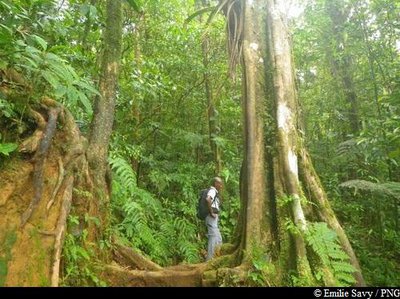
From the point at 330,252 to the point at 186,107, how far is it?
6.84 m

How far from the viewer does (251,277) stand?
3832mm

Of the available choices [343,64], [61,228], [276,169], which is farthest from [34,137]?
[343,64]

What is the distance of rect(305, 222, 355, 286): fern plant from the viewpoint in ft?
12.1

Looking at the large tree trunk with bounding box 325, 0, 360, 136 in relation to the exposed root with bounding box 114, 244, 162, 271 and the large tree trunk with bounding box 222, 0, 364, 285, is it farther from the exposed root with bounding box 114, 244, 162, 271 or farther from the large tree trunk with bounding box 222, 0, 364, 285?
the exposed root with bounding box 114, 244, 162, 271

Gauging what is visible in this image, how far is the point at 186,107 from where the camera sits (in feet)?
33.1

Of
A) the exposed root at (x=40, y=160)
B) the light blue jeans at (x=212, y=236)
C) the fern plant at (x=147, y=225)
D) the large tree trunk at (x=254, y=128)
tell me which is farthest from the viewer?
the light blue jeans at (x=212, y=236)

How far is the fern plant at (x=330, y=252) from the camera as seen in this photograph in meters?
3.67

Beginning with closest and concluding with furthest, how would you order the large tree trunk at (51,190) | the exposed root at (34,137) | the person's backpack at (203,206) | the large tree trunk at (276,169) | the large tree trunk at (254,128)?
the large tree trunk at (51,190)
the exposed root at (34,137)
the large tree trunk at (276,169)
the large tree trunk at (254,128)
the person's backpack at (203,206)

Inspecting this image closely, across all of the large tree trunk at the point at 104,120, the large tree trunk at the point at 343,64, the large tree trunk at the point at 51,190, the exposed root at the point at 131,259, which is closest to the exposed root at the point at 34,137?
the large tree trunk at the point at 51,190

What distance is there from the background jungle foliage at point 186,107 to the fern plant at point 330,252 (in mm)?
1488

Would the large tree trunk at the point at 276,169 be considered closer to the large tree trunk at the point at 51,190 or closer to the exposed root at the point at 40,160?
the large tree trunk at the point at 51,190

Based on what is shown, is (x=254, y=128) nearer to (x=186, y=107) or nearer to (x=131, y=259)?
(x=131, y=259)

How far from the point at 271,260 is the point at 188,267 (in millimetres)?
1027

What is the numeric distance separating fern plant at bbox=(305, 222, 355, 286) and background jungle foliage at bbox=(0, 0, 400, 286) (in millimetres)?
A: 1488
